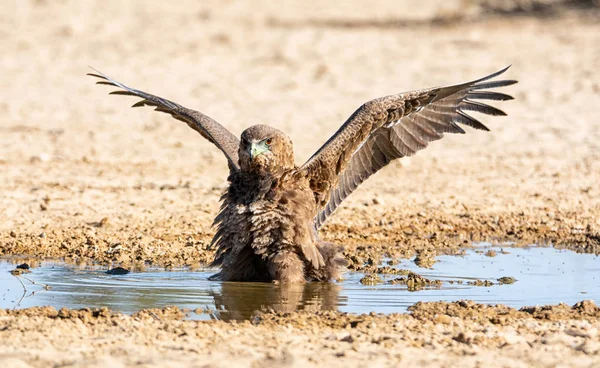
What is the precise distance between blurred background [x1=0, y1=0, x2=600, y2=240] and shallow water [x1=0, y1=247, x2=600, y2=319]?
6.39ft

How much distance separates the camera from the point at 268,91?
16.5 metres

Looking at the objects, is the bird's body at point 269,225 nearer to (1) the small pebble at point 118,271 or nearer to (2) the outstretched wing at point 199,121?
(2) the outstretched wing at point 199,121

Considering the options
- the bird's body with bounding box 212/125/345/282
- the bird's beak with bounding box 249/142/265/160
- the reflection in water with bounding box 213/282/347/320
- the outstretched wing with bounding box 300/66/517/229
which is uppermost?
the outstretched wing with bounding box 300/66/517/229

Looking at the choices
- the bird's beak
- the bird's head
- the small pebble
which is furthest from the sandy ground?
the bird's beak

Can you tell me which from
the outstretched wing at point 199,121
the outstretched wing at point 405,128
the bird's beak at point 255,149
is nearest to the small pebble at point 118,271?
the outstretched wing at point 199,121

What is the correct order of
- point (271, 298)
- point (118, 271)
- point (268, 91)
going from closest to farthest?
point (271, 298)
point (118, 271)
point (268, 91)

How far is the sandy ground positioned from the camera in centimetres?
583

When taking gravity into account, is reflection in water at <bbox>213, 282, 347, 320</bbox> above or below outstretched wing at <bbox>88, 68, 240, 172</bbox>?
below

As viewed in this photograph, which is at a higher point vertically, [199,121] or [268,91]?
[268,91]

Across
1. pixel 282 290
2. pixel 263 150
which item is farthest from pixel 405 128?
pixel 282 290

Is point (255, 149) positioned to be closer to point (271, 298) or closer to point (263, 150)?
point (263, 150)

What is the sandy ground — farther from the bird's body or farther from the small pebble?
the bird's body

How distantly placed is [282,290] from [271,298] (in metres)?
0.29

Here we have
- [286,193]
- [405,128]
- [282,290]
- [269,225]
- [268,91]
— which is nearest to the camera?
[282,290]
